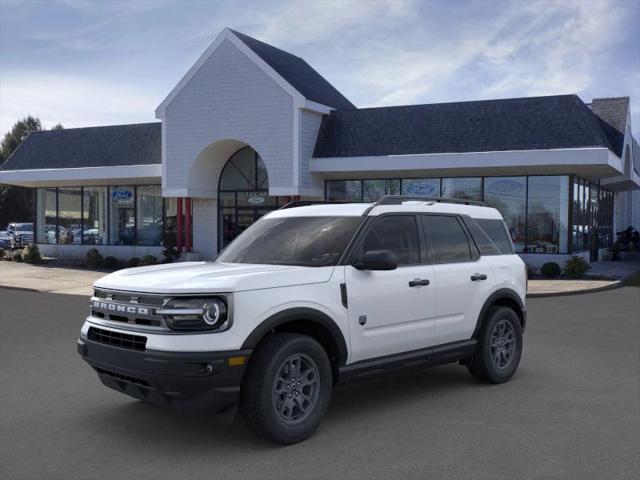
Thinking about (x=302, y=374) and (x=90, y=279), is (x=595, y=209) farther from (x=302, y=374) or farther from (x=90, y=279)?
(x=302, y=374)

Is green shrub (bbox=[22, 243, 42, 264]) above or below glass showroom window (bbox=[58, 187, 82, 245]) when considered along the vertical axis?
below

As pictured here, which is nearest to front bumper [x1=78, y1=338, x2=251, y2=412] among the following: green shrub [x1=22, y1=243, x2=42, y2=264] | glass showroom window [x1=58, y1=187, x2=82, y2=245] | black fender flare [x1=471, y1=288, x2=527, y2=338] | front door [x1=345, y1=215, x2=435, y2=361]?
front door [x1=345, y1=215, x2=435, y2=361]

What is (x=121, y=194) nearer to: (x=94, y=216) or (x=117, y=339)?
(x=94, y=216)

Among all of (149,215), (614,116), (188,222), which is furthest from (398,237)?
(614,116)

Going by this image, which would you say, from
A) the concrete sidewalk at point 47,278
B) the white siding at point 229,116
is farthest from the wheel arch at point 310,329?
the white siding at point 229,116

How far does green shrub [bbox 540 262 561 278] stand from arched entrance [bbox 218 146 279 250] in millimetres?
10327

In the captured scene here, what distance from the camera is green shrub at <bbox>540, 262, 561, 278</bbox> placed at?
2117cm

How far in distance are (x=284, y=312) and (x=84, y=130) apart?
28149 mm

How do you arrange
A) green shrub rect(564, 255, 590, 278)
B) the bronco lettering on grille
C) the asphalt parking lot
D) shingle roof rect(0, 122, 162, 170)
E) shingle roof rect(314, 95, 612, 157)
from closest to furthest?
the asphalt parking lot, the bronco lettering on grille, green shrub rect(564, 255, 590, 278), shingle roof rect(314, 95, 612, 157), shingle roof rect(0, 122, 162, 170)

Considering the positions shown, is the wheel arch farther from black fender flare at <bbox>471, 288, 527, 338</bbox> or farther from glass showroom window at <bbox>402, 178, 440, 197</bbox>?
glass showroom window at <bbox>402, 178, 440, 197</bbox>

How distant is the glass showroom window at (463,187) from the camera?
23.6 m

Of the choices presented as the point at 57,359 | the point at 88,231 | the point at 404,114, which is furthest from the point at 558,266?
the point at 88,231

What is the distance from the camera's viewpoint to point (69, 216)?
30891 millimetres

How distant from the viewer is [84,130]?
30.7 metres
